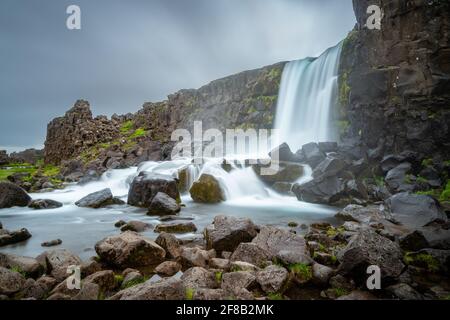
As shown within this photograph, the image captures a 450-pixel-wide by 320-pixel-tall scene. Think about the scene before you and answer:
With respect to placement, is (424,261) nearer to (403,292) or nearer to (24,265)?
(403,292)

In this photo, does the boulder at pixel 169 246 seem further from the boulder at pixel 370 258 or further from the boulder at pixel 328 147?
the boulder at pixel 328 147

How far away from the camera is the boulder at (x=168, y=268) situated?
6.96 m

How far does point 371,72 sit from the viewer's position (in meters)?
23.8

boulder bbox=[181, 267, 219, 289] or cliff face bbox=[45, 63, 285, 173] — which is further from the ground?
cliff face bbox=[45, 63, 285, 173]

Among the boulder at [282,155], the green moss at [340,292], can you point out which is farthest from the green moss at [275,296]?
the boulder at [282,155]

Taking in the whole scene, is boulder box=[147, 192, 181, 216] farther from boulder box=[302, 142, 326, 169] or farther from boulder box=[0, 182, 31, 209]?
boulder box=[302, 142, 326, 169]

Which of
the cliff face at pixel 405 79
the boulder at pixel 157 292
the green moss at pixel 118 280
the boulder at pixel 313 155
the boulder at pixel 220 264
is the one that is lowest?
the green moss at pixel 118 280

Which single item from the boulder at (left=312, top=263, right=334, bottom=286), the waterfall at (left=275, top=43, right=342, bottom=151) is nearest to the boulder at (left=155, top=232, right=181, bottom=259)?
the boulder at (left=312, top=263, right=334, bottom=286)

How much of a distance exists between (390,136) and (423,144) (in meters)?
2.53

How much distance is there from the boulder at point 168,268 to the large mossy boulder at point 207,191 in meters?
12.3

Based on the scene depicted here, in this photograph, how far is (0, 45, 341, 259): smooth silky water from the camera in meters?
11.9

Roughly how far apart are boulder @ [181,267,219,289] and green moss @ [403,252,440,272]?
15.9ft

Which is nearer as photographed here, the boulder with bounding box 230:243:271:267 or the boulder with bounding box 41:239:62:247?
the boulder with bounding box 230:243:271:267
